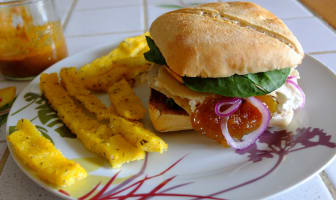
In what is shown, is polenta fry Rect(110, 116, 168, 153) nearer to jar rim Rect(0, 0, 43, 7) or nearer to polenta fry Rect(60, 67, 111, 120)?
polenta fry Rect(60, 67, 111, 120)

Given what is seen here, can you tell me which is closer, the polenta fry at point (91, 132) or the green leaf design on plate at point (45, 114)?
the polenta fry at point (91, 132)

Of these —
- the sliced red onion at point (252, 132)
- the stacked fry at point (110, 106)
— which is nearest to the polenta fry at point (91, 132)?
the stacked fry at point (110, 106)

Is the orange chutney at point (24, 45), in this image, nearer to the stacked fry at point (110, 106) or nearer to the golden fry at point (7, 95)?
the golden fry at point (7, 95)

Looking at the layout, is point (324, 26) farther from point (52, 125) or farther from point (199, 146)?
point (52, 125)

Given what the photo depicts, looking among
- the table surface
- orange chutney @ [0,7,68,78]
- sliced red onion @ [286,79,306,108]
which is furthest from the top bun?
orange chutney @ [0,7,68,78]

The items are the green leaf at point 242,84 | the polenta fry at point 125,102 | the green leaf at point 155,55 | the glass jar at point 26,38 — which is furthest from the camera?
the glass jar at point 26,38
